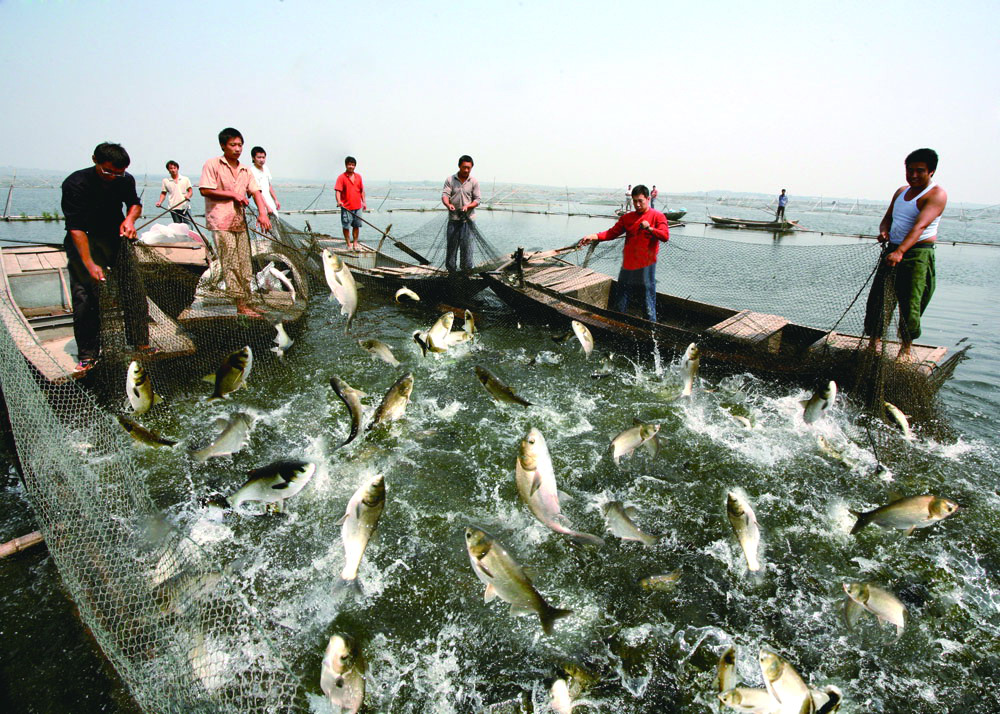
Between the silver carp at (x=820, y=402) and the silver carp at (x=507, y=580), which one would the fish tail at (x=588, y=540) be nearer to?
the silver carp at (x=507, y=580)

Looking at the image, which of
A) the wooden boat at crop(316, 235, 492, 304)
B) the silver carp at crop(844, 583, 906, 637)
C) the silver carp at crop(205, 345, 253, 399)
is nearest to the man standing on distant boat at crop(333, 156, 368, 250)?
the wooden boat at crop(316, 235, 492, 304)

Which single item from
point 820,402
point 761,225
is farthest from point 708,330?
point 761,225

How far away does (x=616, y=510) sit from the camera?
4176 millimetres

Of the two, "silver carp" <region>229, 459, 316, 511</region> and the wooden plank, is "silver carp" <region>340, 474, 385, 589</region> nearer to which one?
"silver carp" <region>229, 459, 316, 511</region>

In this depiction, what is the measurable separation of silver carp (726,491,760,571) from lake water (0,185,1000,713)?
11.7 inches

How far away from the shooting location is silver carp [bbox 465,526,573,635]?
3236mm

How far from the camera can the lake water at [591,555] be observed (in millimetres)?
3344

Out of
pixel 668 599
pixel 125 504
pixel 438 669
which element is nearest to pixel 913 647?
pixel 668 599

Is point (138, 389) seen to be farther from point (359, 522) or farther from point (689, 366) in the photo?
point (689, 366)

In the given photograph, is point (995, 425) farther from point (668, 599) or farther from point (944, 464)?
point (668, 599)

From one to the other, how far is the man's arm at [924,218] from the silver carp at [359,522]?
20.2ft

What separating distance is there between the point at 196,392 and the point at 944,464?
30.6ft

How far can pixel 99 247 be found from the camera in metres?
6.02

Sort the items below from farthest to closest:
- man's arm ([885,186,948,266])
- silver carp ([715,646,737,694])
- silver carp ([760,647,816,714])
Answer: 1. man's arm ([885,186,948,266])
2. silver carp ([715,646,737,694])
3. silver carp ([760,647,816,714])
